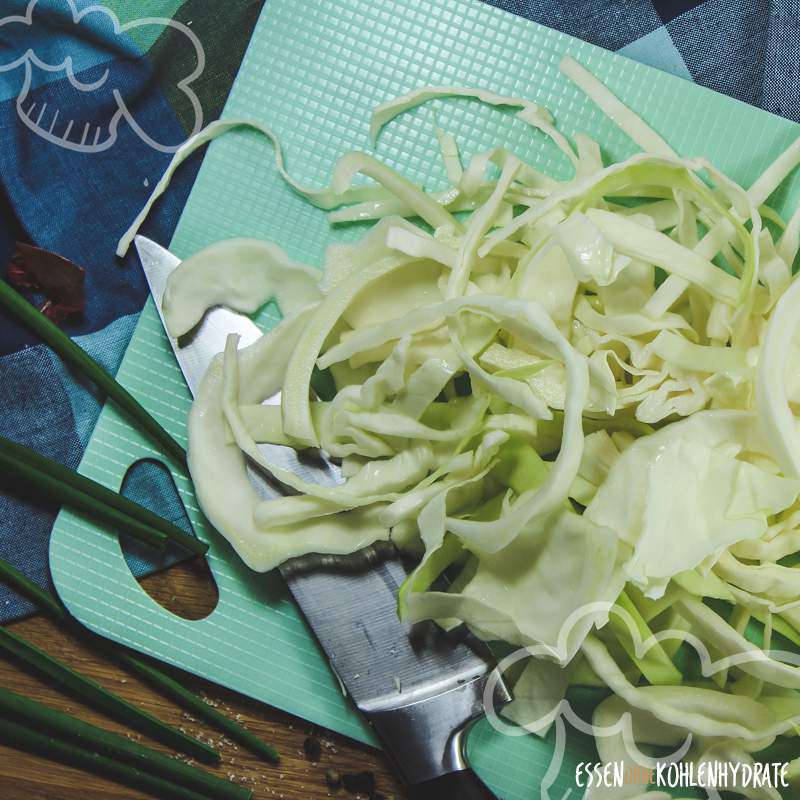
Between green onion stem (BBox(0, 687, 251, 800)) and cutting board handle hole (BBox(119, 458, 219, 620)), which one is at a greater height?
cutting board handle hole (BBox(119, 458, 219, 620))

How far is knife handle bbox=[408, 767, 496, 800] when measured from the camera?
1033 mm

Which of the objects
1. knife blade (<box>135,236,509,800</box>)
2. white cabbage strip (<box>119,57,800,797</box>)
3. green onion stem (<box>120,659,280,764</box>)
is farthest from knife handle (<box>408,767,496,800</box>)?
green onion stem (<box>120,659,280,764</box>)

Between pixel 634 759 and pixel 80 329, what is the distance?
88 centimetres

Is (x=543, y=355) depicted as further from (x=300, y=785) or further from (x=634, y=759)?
(x=300, y=785)

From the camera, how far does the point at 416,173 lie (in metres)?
1.14

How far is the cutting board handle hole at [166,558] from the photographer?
1140mm

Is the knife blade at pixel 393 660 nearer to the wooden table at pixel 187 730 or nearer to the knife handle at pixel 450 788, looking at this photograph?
the knife handle at pixel 450 788

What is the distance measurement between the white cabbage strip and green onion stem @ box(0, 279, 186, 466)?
66 millimetres

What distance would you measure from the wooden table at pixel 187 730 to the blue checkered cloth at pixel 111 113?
0.24ft

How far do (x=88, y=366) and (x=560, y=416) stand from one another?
556 mm

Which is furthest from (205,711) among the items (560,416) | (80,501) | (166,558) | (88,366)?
(560,416)

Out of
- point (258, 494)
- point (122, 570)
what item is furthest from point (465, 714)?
point (122, 570)

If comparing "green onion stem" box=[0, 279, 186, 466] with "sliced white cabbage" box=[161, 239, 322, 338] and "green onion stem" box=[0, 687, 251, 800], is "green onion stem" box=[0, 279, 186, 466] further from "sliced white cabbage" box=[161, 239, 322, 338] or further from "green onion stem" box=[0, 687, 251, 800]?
"green onion stem" box=[0, 687, 251, 800]

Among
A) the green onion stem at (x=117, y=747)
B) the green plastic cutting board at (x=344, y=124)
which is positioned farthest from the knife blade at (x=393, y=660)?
the green onion stem at (x=117, y=747)
